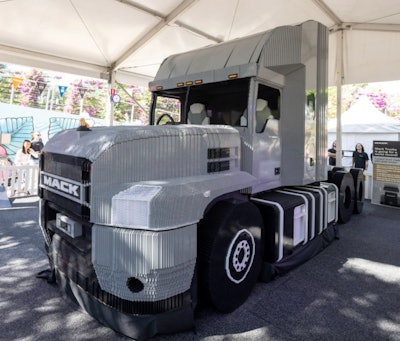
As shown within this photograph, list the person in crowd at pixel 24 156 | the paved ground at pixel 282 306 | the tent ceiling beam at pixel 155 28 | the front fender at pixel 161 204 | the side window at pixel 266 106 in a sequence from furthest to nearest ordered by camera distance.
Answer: the person in crowd at pixel 24 156, the tent ceiling beam at pixel 155 28, the side window at pixel 266 106, the paved ground at pixel 282 306, the front fender at pixel 161 204

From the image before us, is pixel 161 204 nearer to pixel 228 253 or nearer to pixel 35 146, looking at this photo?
pixel 228 253

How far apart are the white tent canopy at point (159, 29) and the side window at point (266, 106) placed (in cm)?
429

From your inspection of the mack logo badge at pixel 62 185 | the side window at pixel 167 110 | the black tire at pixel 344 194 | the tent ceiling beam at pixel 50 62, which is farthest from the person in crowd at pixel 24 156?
the black tire at pixel 344 194

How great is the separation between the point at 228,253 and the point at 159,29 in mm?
7085

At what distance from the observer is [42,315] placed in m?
2.70

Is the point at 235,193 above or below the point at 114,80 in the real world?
below

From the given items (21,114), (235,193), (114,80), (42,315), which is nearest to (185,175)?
(235,193)

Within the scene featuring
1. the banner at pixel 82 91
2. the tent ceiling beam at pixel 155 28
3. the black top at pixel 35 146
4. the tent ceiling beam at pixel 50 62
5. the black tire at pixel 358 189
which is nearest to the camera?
the black tire at pixel 358 189

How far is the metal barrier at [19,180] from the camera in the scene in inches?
307

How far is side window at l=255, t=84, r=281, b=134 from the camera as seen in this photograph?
3.55 m

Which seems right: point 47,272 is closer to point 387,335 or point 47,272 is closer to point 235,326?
point 235,326

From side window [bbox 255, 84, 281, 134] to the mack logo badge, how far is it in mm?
2066

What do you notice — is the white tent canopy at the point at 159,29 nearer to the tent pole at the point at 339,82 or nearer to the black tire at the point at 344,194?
the tent pole at the point at 339,82

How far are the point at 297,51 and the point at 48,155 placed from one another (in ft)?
10.3
